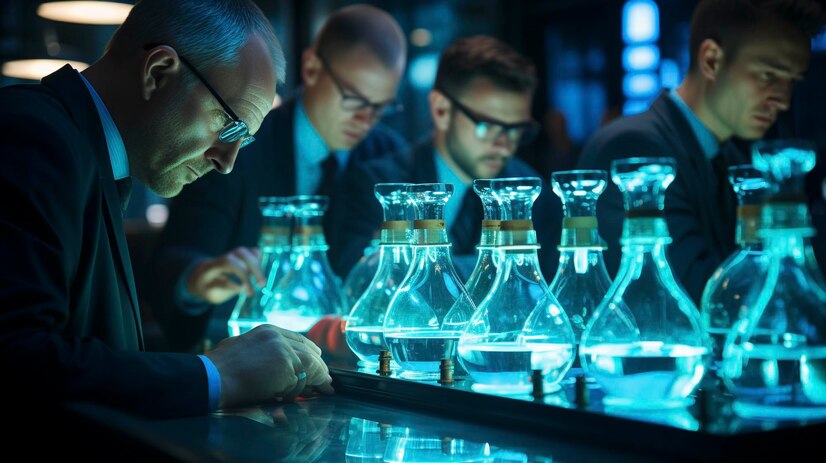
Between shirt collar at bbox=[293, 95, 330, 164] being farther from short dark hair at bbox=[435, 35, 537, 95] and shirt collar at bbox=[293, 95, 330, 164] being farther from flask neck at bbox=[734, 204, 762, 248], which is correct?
flask neck at bbox=[734, 204, 762, 248]

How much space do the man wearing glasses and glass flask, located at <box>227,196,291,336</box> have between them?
1.17 metres

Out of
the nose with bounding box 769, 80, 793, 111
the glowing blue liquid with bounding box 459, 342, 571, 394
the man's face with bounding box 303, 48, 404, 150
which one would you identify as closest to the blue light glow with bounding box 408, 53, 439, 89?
the man's face with bounding box 303, 48, 404, 150

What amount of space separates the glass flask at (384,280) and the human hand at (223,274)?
72 centimetres

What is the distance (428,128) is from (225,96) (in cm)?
310

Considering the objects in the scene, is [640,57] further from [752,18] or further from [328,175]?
[752,18]

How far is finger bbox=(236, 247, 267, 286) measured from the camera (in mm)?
2221

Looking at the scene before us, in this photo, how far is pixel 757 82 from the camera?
8.56 ft

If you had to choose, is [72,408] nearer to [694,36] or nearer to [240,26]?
[240,26]

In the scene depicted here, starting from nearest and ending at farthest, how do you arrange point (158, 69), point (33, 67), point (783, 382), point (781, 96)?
point (783, 382) → point (158, 69) → point (781, 96) → point (33, 67)

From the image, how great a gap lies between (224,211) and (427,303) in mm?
2159

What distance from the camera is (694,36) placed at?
9.39ft

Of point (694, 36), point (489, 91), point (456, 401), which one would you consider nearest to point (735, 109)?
point (694, 36)

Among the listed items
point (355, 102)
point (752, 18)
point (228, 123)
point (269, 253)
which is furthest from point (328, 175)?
point (228, 123)

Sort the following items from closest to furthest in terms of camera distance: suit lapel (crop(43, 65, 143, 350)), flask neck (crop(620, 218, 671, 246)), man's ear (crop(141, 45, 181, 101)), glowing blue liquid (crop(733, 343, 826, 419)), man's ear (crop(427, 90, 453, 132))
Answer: glowing blue liquid (crop(733, 343, 826, 419))
flask neck (crop(620, 218, 671, 246))
suit lapel (crop(43, 65, 143, 350))
man's ear (crop(141, 45, 181, 101))
man's ear (crop(427, 90, 453, 132))
